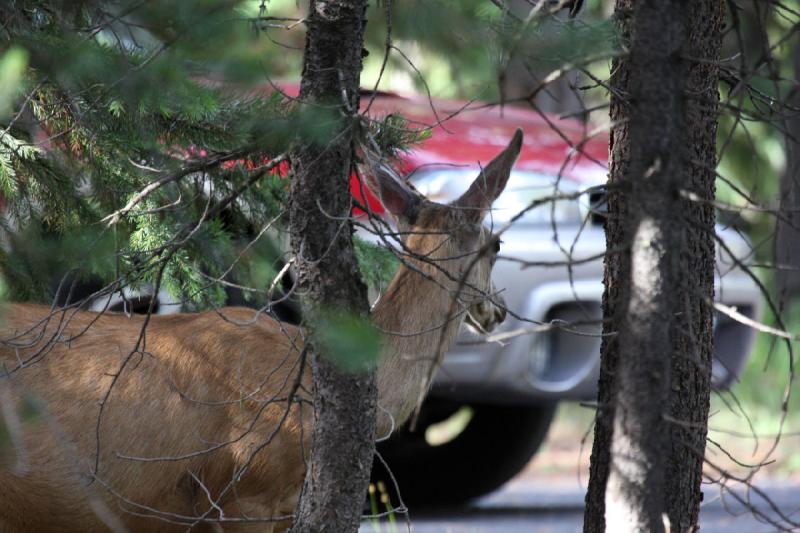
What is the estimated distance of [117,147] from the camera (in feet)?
15.3

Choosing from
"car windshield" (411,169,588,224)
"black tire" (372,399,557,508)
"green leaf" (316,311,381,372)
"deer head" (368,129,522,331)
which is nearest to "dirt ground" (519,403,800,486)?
"black tire" (372,399,557,508)

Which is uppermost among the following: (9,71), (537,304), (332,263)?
(9,71)

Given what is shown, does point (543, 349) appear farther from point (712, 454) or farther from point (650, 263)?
point (712, 454)

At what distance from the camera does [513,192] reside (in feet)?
Result: 24.0

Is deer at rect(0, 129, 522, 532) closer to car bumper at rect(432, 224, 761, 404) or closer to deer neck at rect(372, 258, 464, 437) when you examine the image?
deer neck at rect(372, 258, 464, 437)

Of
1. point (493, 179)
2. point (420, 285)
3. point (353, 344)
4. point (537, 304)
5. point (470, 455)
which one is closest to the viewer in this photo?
point (353, 344)

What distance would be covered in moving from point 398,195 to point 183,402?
1314 millimetres

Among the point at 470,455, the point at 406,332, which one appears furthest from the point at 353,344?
the point at 470,455

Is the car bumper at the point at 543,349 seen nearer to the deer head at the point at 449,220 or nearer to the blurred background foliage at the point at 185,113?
the blurred background foliage at the point at 185,113

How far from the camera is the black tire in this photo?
28.0 feet

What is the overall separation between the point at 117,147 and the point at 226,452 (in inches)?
52.8

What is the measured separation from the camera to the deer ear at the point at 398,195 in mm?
5035

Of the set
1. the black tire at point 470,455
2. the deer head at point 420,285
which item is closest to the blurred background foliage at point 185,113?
the deer head at point 420,285

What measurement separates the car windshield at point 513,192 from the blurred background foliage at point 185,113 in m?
1.31
